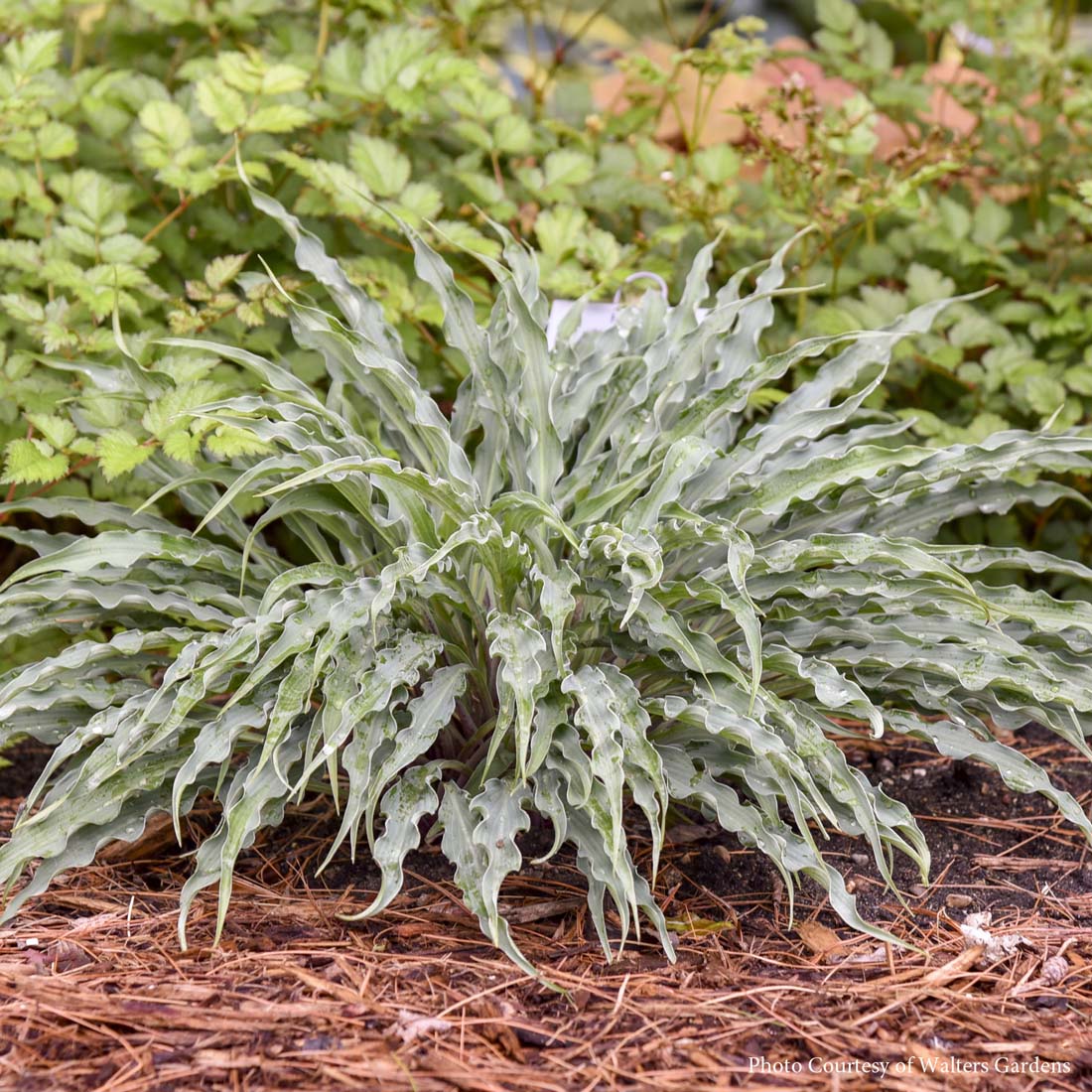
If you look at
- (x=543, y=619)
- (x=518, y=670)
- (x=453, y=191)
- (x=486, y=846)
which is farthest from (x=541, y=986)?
(x=453, y=191)

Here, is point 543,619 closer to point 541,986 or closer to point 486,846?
point 486,846

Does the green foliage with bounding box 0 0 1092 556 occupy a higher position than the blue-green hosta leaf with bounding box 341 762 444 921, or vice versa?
the green foliage with bounding box 0 0 1092 556

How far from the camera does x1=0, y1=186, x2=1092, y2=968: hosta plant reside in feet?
5.40

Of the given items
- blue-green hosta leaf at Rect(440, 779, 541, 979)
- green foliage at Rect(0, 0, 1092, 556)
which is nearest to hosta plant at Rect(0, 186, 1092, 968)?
blue-green hosta leaf at Rect(440, 779, 541, 979)

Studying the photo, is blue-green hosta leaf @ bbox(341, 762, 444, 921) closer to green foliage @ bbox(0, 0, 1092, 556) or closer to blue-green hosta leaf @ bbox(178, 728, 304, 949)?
blue-green hosta leaf @ bbox(178, 728, 304, 949)

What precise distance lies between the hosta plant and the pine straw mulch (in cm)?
9

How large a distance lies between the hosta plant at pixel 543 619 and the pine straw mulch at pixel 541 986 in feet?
0.31

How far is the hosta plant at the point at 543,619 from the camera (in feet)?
5.40

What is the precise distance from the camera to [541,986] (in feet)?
5.30

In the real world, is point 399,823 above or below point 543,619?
below

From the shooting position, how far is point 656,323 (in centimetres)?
226

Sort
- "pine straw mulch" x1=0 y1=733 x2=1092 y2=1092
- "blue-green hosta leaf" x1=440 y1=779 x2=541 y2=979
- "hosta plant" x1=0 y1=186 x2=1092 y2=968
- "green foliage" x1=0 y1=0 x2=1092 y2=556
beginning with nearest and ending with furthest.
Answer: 1. "pine straw mulch" x1=0 y1=733 x2=1092 y2=1092
2. "blue-green hosta leaf" x1=440 y1=779 x2=541 y2=979
3. "hosta plant" x1=0 y1=186 x2=1092 y2=968
4. "green foliage" x1=0 y1=0 x2=1092 y2=556

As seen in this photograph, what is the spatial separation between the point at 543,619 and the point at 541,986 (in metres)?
0.56

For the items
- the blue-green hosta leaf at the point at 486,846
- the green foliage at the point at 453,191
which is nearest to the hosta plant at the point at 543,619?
the blue-green hosta leaf at the point at 486,846
